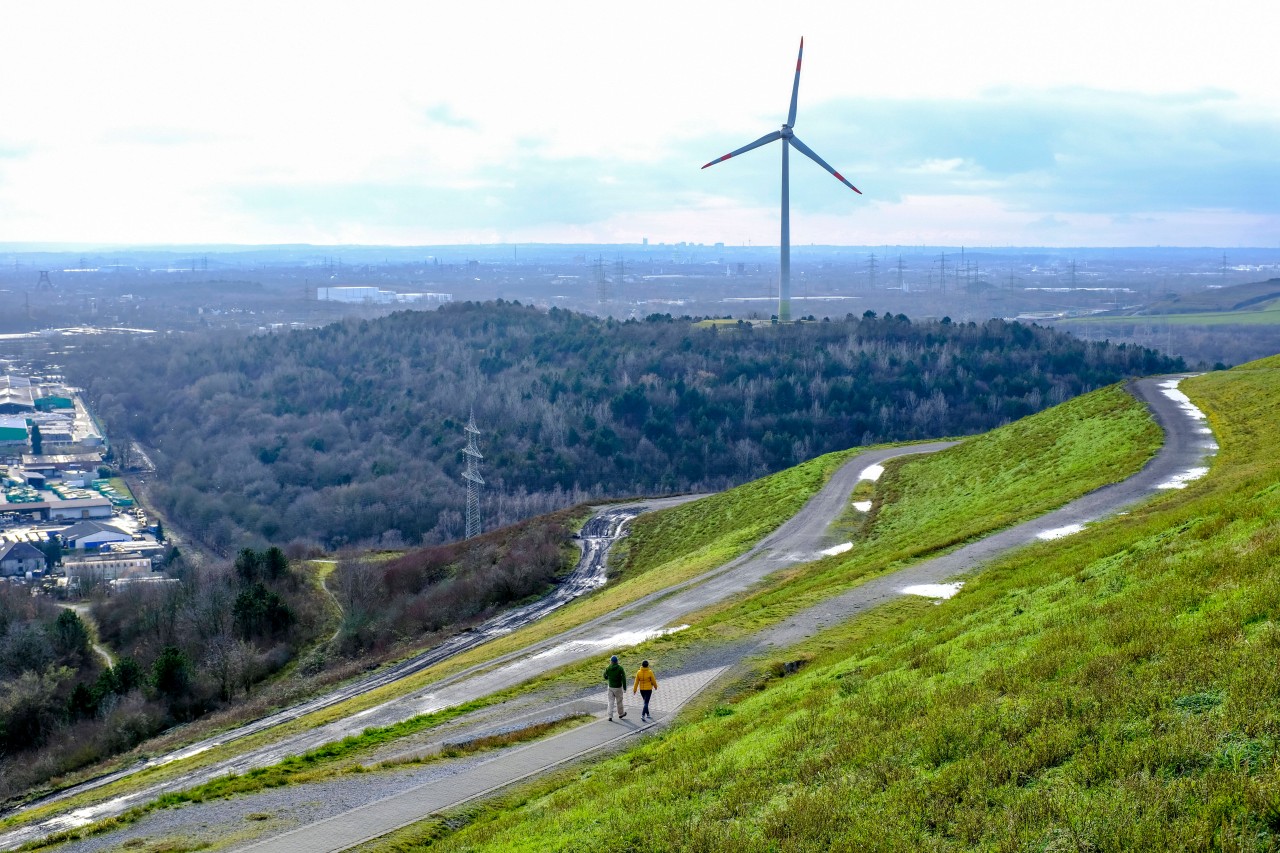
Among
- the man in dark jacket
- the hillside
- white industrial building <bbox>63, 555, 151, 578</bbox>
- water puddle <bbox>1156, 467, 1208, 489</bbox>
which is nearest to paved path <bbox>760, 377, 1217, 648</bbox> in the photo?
water puddle <bbox>1156, 467, 1208, 489</bbox>

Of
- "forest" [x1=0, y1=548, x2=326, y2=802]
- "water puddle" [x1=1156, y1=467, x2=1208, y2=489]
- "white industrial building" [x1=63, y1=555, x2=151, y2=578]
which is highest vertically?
"water puddle" [x1=1156, y1=467, x2=1208, y2=489]

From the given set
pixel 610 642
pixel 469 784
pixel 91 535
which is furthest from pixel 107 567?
pixel 469 784

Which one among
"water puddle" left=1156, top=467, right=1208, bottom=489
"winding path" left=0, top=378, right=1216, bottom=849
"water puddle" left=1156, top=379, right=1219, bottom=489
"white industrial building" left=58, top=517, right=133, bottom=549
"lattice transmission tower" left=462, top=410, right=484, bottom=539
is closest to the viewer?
"winding path" left=0, top=378, right=1216, bottom=849

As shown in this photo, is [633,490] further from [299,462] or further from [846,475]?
[846,475]

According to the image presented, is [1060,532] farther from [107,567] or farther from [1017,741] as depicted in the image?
[107,567]

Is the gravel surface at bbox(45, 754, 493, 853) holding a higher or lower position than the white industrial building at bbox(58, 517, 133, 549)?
higher

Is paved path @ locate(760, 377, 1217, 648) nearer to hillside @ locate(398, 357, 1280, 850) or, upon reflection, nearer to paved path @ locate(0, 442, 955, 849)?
paved path @ locate(0, 442, 955, 849)

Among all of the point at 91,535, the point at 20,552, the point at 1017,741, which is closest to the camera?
the point at 1017,741
